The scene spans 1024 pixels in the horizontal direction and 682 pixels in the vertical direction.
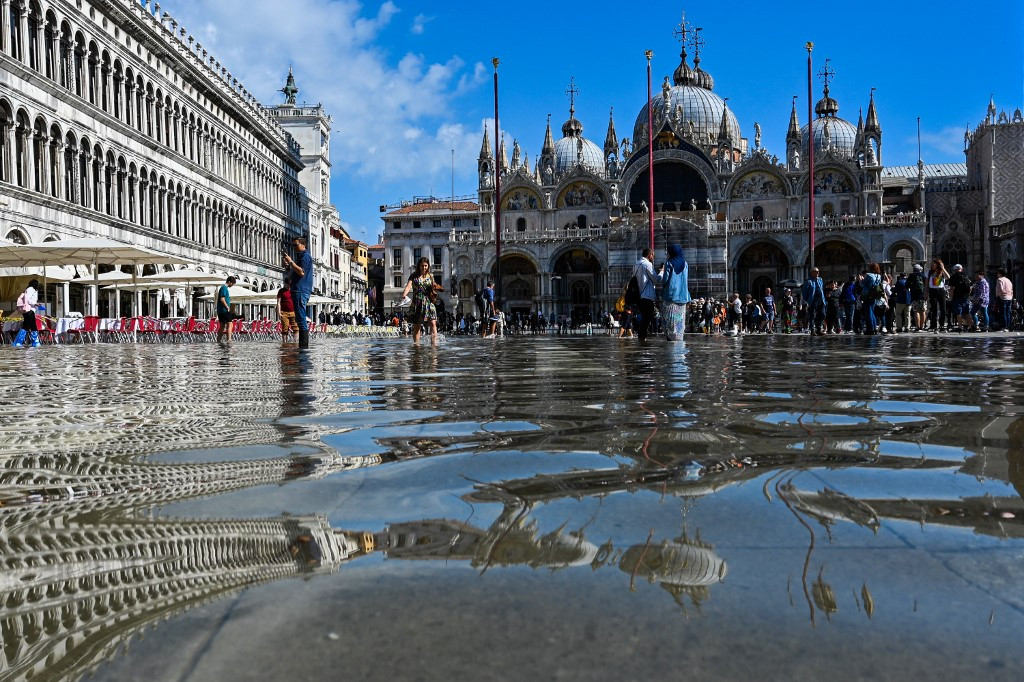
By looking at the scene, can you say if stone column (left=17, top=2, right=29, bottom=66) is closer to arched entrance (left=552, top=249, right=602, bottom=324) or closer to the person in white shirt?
the person in white shirt

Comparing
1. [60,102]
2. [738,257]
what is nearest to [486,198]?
[738,257]

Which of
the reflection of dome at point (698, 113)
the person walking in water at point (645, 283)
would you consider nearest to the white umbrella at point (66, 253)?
the person walking in water at point (645, 283)

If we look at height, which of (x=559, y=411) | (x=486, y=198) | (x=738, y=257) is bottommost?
(x=559, y=411)

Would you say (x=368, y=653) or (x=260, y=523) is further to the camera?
(x=260, y=523)

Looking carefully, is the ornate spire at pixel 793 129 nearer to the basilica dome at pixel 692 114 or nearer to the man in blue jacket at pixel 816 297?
the basilica dome at pixel 692 114

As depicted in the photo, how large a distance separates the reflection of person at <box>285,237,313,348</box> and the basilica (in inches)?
1790

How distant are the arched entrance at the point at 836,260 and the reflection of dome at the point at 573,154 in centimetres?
2347

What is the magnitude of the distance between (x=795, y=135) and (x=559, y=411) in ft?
230

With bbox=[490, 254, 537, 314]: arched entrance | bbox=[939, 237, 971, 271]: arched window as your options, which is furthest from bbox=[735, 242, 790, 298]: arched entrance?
bbox=[490, 254, 537, 314]: arched entrance

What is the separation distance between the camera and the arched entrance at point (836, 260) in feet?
197

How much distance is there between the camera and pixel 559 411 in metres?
3.77

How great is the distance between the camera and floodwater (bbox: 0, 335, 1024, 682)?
3.29ft

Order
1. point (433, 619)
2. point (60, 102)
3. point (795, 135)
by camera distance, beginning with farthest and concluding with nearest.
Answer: point (795, 135)
point (60, 102)
point (433, 619)

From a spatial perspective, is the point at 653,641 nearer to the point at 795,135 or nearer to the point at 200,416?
the point at 200,416
